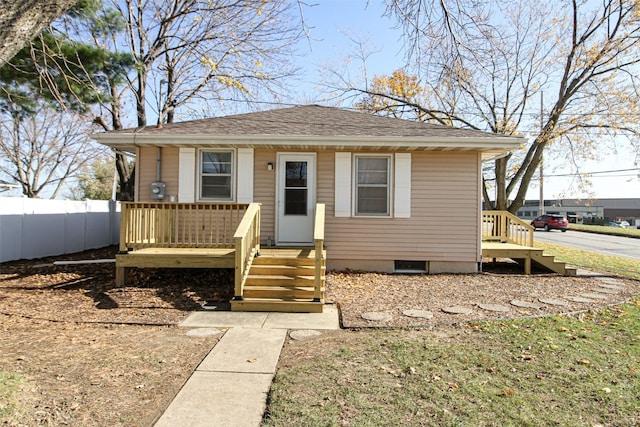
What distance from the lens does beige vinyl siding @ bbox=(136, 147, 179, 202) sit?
333 inches

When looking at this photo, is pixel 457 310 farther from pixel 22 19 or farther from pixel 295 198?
pixel 22 19

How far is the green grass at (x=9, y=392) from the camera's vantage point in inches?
107

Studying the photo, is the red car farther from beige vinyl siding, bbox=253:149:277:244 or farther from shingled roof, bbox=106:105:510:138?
beige vinyl siding, bbox=253:149:277:244

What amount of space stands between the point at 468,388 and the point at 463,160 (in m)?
6.20

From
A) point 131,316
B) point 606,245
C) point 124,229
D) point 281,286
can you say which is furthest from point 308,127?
point 606,245

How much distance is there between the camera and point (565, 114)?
15867 mm

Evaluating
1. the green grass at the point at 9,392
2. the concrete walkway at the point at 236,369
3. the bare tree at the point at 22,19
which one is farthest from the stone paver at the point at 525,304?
the bare tree at the point at 22,19

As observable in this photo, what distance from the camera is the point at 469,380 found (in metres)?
3.36

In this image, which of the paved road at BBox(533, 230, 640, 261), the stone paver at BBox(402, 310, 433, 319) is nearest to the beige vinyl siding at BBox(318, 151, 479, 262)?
the stone paver at BBox(402, 310, 433, 319)

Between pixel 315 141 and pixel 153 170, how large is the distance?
3654mm

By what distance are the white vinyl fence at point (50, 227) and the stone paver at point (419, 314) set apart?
31.1ft

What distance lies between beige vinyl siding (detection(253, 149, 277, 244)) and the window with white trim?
71.9 inches

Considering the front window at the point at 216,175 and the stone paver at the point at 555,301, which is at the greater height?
the front window at the point at 216,175

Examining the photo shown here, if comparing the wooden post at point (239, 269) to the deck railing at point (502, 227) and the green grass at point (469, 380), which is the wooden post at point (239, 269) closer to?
the green grass at point (469, 380)
